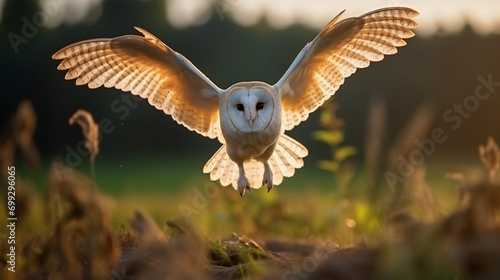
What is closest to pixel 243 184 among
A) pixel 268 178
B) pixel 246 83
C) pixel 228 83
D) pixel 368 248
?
pixel 268 178

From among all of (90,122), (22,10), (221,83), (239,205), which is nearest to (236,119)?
(239,205)

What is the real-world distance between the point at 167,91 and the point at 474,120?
1945 cm

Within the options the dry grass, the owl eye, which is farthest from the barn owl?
the dry grass

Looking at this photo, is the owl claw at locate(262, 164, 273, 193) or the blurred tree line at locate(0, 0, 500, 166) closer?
the owl claw at locate(262, 164, 273, 193)

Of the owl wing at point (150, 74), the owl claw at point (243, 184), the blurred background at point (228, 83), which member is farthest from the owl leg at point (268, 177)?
the blurred background at point (228, 83)

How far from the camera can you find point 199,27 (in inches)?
1036

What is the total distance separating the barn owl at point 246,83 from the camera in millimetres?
5520

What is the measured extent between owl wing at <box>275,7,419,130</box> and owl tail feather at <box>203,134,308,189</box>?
0.23m

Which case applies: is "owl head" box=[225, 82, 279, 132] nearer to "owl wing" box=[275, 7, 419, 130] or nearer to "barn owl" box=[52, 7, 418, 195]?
"barn owl" box=[52, 7, 418, 195]

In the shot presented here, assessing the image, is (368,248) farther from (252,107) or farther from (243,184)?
(243,184)

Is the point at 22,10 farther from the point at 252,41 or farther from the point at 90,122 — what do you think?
the point at 90,122

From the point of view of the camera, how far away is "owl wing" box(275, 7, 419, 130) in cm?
564

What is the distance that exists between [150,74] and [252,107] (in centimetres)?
104

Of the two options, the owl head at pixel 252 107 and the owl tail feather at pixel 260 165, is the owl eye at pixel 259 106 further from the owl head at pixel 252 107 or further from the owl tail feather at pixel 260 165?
the owl tail feather at pixel 260 165
